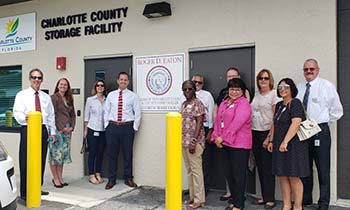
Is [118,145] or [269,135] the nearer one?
[269,135]

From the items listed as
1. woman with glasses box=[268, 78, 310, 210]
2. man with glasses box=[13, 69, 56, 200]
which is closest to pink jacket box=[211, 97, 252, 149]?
woman with glasses box=[268, 78, 310, 210]

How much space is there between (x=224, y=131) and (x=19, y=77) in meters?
5.10

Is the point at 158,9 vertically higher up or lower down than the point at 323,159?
higher up

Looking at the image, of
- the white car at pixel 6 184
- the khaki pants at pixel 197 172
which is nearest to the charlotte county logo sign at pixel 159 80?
the khaki pants at pixel 197 172

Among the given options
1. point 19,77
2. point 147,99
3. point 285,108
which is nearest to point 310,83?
point 285,108

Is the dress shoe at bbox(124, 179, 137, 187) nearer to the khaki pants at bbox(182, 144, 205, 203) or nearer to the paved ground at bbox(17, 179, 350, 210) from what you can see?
the paved ground at bbox(17, 179, 350, 210)

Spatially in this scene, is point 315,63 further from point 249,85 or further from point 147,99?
point 147,99

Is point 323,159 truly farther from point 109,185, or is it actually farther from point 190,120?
point 109,185

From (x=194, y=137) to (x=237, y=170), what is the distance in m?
0.68

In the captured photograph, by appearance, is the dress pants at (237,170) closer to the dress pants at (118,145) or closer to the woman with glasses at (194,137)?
the woman with glasses at (194,137)

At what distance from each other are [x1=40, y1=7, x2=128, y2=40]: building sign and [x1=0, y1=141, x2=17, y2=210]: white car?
3253 millimetres

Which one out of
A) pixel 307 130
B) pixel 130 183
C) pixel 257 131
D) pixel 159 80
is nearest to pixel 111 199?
pixel 130 183

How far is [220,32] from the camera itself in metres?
5.66

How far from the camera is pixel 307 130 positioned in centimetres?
429
